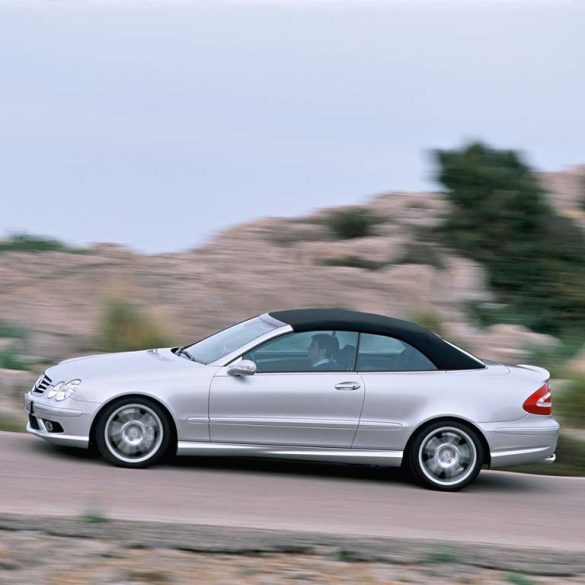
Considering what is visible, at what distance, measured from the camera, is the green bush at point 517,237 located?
28.1 m

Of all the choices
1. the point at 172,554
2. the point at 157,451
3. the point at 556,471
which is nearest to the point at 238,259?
the point at 556,471

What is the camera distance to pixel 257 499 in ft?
29.9

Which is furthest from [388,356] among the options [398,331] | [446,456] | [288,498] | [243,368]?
[288,498]

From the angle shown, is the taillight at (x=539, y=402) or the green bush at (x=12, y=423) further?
the green bush at (x=12, y=423)

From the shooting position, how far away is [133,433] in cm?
971

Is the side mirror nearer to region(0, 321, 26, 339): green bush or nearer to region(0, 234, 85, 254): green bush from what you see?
region(0, 321, 26, 339): green bush

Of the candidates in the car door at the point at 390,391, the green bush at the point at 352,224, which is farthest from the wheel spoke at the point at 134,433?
the green bush at the point at 352,224

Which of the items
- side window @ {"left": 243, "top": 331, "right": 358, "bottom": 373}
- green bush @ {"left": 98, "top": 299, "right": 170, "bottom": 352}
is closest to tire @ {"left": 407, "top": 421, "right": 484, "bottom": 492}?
side window @ {"left": 243, "top": 331, "right": 358, "bottom": 373}

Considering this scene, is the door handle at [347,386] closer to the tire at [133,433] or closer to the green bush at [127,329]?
the tire at [133,433]

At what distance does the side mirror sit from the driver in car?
53 cm

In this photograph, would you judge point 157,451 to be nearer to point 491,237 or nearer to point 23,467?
point 23,467

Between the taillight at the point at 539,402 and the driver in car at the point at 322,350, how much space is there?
165cm

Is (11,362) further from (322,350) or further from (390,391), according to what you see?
(390,391)

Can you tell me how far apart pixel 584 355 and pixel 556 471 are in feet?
18.6
